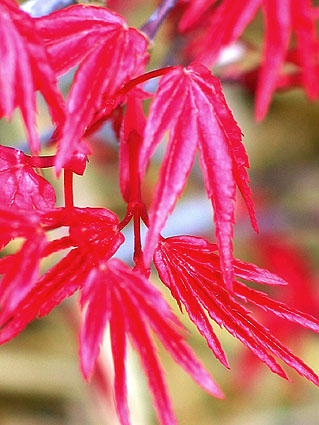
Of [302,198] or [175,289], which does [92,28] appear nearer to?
[175,289]

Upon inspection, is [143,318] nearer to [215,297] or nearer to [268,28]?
[215,297]

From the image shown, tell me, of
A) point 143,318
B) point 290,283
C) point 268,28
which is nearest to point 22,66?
point 143,318

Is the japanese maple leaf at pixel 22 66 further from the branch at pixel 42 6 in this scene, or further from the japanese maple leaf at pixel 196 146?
Answer: the branch at pixel 42 6

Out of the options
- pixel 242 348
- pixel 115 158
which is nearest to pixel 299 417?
pixel 242 348

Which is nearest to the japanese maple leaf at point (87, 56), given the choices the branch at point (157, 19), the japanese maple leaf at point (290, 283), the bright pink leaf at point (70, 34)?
the bright pink leaf at point (70, 34)

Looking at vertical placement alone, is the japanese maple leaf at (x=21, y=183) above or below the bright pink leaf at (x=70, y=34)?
below

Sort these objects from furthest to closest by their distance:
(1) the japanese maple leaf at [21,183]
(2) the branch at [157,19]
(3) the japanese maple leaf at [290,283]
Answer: (3) the japanese maple leaf at [290,283], (2) the branch at [157,19], (1) the japanese maple leaf at [21,183]

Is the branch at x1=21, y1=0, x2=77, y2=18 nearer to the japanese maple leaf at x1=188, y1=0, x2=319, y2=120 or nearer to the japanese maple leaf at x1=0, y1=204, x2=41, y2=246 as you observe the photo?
the japanese maple leaf at x1=188, y1=0, x2=319, y2=120
